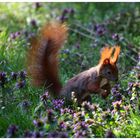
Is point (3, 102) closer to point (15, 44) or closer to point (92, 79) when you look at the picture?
point (92, 79)

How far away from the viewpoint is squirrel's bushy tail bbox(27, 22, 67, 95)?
16.9ft

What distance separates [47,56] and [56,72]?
0.73 feet

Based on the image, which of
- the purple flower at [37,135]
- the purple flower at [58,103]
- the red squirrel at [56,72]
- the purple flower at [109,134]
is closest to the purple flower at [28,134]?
the purple flower at [37,135]

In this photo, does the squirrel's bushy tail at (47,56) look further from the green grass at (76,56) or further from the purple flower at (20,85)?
the purple flower at (20,85)

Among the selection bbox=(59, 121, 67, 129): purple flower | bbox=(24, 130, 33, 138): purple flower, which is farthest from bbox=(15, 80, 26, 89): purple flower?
bbox=(24, 130, 33, 138): purple flower

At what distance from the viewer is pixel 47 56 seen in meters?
5.28

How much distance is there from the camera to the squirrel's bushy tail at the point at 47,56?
16.9 feet

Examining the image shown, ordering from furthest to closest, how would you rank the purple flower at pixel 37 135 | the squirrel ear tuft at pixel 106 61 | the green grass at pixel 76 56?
the squirrel ear tuft at pixel 106 61, the green grass at pixel 76 56, the purple flower at pixel 37 135

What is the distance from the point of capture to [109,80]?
539 cm

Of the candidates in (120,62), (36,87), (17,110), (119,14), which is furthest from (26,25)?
(17,110)

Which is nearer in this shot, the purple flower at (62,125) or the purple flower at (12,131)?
the purple flower at (12,131)

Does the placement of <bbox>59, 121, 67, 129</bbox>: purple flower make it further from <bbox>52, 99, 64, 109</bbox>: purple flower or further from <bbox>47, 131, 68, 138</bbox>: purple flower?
<bbox>52, 99, 64, 109</bbox>: purple flower

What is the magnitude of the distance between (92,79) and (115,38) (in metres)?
1.74

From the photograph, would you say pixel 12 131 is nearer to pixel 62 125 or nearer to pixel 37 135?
pixel 37 135
